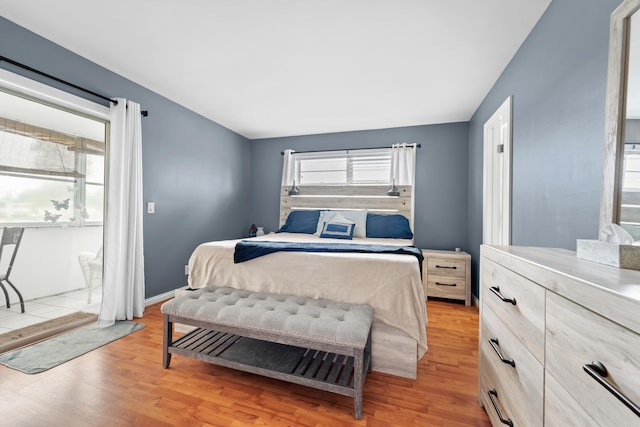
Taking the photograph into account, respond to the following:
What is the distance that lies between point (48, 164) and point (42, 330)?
1403 mm

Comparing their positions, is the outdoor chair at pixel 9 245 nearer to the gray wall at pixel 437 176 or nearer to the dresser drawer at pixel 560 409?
the dresser drawer at pixel 560 409

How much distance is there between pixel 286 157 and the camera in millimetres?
4500

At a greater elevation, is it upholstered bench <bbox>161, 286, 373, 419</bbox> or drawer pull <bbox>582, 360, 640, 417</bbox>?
drawer pull <bbox>582, 360, 640, 417</bbox>

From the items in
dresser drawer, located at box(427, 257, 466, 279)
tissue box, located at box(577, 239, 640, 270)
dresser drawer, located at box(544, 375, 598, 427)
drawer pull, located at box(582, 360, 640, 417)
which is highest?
tissue box, located at box(577, 239, 640, 270)

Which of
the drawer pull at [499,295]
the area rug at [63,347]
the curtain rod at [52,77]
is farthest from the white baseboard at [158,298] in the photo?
the drawer pull at [499,295]

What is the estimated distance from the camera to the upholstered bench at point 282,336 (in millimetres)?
1456

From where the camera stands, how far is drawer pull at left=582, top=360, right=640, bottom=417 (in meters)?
0.48

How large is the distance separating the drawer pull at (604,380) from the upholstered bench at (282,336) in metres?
0.95

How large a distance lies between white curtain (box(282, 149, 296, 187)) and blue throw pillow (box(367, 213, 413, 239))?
154 centimetres

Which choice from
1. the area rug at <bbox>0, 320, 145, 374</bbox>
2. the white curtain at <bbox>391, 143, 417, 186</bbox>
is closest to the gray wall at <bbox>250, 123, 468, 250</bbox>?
the white curtain at <bbox>391, 143, 417, 186</bbox>

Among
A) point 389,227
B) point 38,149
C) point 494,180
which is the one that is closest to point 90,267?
point 38,149

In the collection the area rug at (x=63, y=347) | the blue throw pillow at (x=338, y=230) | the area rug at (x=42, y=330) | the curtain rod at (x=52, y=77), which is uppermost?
the curtain rod at (x=52, y=77)

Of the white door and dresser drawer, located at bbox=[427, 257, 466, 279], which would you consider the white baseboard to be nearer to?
dresser drawer, located at bbox=[427, 257, 466, 279]

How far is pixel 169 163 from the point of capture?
3234 millimetres
